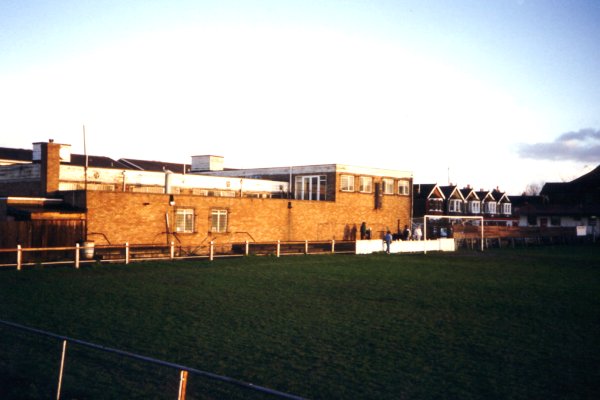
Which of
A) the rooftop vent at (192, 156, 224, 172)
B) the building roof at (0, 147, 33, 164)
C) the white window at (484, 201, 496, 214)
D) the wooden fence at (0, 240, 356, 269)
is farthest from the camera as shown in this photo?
the white window at (484, 201, 496, 214)

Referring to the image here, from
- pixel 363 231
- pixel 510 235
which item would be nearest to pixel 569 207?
pixel 510 235

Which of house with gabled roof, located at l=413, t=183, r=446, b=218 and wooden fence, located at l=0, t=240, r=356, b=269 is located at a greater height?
house with gabled roof, located at l=413, t=183, r=446, b=218

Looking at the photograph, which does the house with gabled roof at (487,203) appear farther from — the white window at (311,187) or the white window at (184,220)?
the white window at (184,220)

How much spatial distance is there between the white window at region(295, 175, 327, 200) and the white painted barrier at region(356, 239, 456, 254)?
721 cm

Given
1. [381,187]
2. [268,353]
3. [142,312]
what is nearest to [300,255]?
[381,187]

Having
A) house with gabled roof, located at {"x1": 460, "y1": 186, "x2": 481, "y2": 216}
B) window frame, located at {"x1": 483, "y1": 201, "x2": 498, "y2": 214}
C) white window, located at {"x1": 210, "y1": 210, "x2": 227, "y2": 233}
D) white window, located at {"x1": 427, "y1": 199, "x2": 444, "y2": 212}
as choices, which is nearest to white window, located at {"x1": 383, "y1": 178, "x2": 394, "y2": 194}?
white window, located at {"x1": 210, "y1": 210, "x2": 227, "y2": 233}

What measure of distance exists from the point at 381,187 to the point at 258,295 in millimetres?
Answer: 30434

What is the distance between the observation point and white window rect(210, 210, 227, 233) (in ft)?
111

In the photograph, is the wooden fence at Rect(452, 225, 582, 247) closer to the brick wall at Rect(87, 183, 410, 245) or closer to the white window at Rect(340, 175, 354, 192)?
the brick wall at Rect(87, 183, 410, 245)

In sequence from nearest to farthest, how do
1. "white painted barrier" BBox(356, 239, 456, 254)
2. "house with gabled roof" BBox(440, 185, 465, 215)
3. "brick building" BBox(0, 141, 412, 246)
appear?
"brick building" BBox(0, 141, 412, 246) < "white painted barrier" BBox(356, 239, 456, 254) < "house with gabled roof" BBox(440, 185, 465, 215)

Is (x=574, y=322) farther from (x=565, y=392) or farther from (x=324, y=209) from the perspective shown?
(x=324, y=209)

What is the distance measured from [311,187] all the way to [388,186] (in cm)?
706

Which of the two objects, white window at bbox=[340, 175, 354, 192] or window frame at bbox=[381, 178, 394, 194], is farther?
window frame at bbox=[381, 178, 394, 194]

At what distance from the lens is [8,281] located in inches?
725
